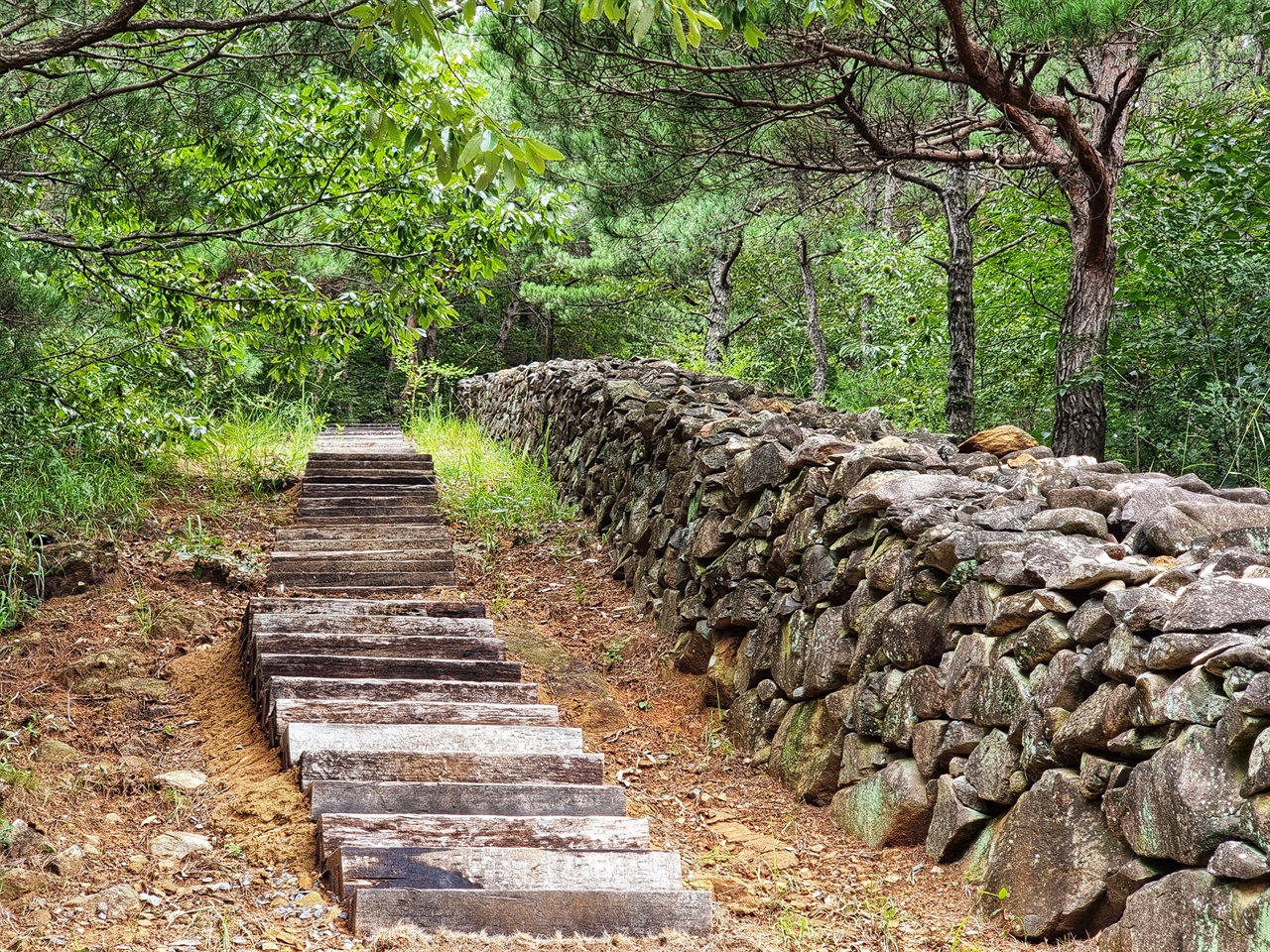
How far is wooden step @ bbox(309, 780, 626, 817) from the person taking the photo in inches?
133

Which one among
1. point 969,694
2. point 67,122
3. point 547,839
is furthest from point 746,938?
point 67,122

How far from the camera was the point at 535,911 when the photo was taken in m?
2.79

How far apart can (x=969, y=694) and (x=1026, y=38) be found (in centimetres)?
359

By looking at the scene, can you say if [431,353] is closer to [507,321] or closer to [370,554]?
[507,321]

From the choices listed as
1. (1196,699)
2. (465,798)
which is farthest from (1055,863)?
(465,798)

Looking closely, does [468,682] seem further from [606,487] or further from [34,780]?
[606,487]

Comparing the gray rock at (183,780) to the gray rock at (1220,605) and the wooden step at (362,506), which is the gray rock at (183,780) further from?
the wooden step at (362,506)

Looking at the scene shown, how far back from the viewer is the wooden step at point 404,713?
4078 millimetres

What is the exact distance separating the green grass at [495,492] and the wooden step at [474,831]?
407 cm

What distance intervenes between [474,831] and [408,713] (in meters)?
1.08

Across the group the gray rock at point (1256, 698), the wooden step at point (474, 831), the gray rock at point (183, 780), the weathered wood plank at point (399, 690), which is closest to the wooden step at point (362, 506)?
the weathered wood plank at point (399, 690)

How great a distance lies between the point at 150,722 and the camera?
444 cm

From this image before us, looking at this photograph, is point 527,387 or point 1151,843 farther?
point 527,387

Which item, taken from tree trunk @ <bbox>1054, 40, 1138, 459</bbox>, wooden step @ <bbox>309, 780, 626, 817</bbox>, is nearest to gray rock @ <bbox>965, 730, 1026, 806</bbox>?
wooden step @ <bbox>309, 780, 626, 817</bbox>
